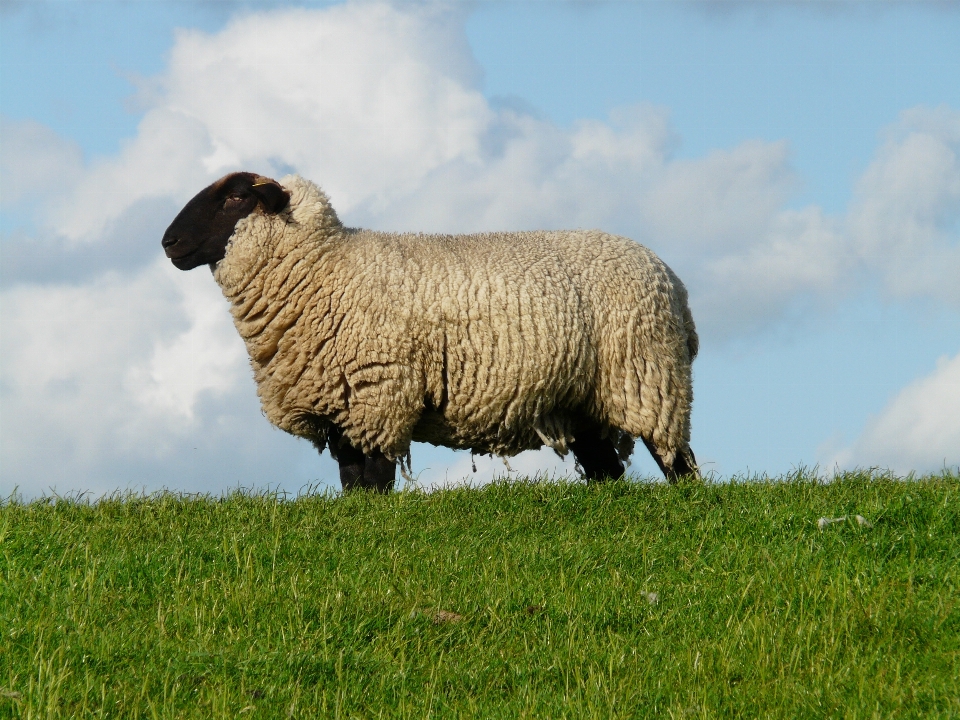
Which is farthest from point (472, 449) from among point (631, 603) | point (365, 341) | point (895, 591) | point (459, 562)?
point (895, 591)

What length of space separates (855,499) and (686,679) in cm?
301

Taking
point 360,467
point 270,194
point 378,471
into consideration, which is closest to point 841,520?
point 378,471

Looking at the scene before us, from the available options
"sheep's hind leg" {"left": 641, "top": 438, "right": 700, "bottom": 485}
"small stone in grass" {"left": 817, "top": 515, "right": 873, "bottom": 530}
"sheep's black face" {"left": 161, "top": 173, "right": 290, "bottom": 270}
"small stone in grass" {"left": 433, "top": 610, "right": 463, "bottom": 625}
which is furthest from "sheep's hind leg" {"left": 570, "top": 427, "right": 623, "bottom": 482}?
"small stone in grass" {"left": 433, "top": 610, "right": 463, "bottom": 625}

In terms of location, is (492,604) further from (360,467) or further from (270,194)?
(270,194)

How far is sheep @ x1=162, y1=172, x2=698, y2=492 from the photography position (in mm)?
9586

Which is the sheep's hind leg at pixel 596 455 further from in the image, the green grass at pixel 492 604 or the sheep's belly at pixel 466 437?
the green grass at pixel 492 604

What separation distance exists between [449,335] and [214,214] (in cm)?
252

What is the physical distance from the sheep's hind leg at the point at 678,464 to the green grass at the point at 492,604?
1.68 m

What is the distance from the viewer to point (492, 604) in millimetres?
6539

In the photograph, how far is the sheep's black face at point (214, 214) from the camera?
1020 centimetres

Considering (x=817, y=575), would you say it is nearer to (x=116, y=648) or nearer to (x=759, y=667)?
(x=759, y=667)

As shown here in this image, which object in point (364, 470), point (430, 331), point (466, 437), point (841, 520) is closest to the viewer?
point (841, 520)

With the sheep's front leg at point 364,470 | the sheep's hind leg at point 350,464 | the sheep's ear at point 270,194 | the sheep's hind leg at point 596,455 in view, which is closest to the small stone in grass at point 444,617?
the sheep's front leg at point 364,470

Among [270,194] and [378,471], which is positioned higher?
[270,194]
